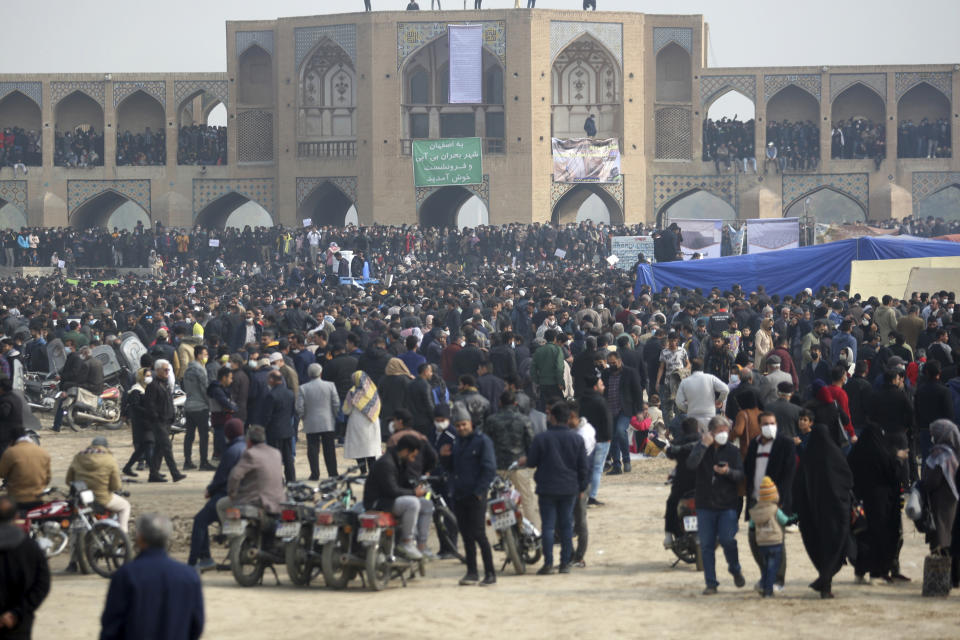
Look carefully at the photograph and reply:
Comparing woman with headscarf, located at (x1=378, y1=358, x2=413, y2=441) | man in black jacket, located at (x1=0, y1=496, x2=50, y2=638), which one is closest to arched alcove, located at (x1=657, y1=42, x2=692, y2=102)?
woman with headscarf, located at (x1=378, y1=358, x2=413, y2=441)

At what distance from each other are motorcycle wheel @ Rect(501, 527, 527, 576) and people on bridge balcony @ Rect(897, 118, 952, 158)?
112 feet

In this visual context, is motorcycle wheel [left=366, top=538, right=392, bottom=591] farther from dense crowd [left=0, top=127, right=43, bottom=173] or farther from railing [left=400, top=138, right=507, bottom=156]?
dense crowd [left=0, top=127, right=43, bottom=173]

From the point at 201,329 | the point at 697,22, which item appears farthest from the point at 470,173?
the point at 201,329

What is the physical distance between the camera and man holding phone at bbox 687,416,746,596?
27.8 ft

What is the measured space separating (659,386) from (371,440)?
3.82m

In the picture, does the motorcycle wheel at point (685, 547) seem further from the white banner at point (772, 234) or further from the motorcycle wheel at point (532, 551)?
the white banner at point (772, 234)

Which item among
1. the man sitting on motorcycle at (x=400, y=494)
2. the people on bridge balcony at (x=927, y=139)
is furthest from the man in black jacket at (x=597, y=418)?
the people on bridge balcony at (x=927, y=139)

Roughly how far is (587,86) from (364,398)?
29.6 m

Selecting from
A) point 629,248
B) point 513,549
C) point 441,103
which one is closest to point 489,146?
point 441,103

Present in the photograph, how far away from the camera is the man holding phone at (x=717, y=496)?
846 cm

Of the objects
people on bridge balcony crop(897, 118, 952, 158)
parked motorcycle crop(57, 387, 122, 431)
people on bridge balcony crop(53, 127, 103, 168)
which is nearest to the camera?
parked motorcycle crop(57, 387, 122, 431)

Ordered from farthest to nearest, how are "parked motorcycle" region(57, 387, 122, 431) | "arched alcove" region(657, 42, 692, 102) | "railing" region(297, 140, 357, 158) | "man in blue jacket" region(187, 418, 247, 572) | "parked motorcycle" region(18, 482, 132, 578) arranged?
"arched alcove" region(657, 42, 692, 102) < "railing" region(297, 140, 357, 158) < "parked motorcycle" region(57, 387, 122, 431) < "man in blue jacket" region(187, 418, 247, 572) < "parked motorcycle" region(18, 482, 132, 578)

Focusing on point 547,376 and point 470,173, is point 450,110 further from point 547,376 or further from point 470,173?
point 547,376

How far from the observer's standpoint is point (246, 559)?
907cm
